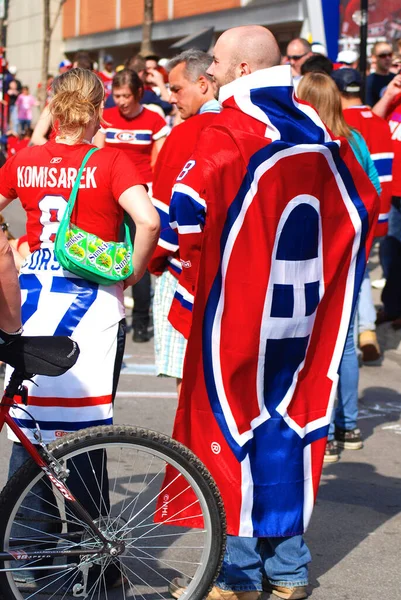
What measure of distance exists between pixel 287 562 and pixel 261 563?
0.33 ft

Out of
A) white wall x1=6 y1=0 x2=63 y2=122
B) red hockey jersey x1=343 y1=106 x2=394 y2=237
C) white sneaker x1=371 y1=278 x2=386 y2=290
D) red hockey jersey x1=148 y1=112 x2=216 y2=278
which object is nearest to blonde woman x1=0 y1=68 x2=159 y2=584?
red hockey jersey x1=148 y1=112 x2=216 y2=278

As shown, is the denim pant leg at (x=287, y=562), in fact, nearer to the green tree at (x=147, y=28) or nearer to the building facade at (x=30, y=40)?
the green tree at (x=147, y=28)

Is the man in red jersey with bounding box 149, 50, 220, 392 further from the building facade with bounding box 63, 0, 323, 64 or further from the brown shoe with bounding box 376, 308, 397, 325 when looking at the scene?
the building facade with bounding box 63, 0, 323, 64

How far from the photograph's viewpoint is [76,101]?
12.5 feet

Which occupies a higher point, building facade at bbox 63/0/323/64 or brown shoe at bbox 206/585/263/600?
building facade at bbox 63/0/323/64

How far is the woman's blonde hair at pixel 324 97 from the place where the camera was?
5.42 m

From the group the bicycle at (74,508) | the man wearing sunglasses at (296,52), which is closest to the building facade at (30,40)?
the man wearing sunglasses at (296,52)

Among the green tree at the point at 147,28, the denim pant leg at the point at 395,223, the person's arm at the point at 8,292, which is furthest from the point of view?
the green tree at the point at 147,28

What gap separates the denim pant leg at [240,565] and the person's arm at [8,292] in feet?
3.84

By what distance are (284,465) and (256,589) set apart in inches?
19.3

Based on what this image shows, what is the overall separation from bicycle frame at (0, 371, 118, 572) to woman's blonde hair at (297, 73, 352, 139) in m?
2.64

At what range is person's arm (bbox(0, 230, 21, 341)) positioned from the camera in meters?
3.13

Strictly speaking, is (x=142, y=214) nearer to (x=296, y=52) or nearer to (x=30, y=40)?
(x=296, y=52)

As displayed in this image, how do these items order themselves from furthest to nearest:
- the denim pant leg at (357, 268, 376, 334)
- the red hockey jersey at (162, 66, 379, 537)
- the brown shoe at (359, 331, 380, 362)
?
the brown shoe at (359, 331, 380, 362)
the denim pant leg at (357, 268, 376, 334)
the red hockey jersey at (162, 66, 379, 537)
